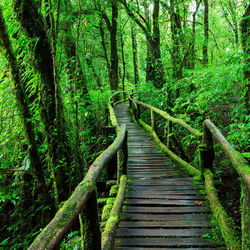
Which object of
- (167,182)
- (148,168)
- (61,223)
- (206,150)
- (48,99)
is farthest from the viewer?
(148,168)

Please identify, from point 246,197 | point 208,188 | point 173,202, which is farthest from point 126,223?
point 246,197

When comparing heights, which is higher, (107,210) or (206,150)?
(206,150)

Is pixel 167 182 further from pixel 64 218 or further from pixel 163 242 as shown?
pixel 64 218

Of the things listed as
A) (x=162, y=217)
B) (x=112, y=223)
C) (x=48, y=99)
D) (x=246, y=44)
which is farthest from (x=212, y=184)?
(x=48, y=99)

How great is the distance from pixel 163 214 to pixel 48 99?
11.5 feet

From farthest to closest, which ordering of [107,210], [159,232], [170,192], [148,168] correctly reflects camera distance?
[148,168]
[170,192]
[107,210]
[159,232]

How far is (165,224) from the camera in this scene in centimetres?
306

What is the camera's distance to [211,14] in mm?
20922

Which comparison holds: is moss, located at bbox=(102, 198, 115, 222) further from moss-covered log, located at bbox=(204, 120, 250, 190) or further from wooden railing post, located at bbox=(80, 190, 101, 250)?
moss-covered log, located at bbox=(204, 120, 250, 190)

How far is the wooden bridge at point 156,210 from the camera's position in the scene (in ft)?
6.08

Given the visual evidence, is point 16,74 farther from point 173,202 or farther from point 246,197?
point 246,197

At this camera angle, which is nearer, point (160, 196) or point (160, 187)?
point (160, 196)

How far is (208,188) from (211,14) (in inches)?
886

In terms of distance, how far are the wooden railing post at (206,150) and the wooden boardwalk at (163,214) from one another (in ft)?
1.63
